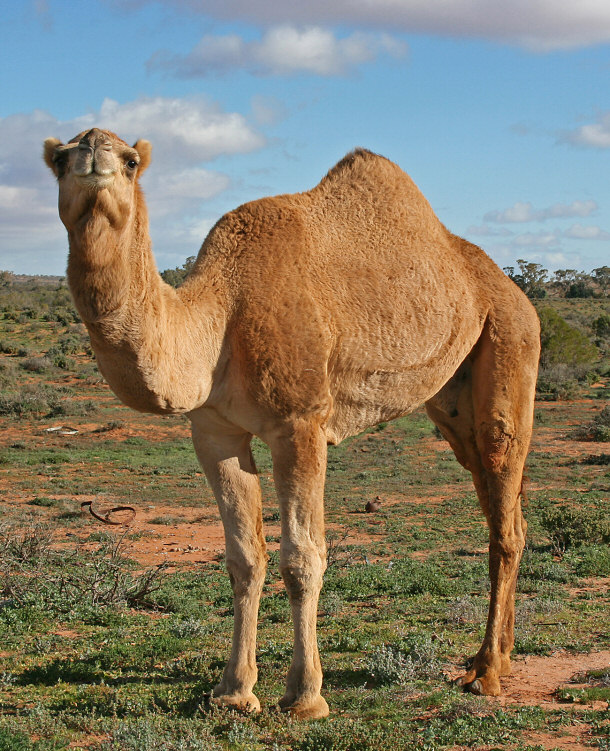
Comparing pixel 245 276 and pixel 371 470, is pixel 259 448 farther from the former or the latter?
pixel 245 276

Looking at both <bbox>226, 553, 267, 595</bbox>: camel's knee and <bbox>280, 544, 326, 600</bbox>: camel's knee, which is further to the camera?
<bbox>226, 553, 267, 595</bbox>: camel's knee

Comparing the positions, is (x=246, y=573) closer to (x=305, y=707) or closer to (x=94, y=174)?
(x=305, y=707)

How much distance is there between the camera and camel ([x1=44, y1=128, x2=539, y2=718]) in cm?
434

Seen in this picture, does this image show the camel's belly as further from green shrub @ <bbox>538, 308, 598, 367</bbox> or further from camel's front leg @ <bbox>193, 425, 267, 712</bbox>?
green shrub @ <bbox>538, 308, 598, 367</bbox>

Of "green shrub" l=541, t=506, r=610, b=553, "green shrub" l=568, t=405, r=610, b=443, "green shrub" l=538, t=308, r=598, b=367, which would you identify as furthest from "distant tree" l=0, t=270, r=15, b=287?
"green shrub" l=541, t=506, r=610, b=553

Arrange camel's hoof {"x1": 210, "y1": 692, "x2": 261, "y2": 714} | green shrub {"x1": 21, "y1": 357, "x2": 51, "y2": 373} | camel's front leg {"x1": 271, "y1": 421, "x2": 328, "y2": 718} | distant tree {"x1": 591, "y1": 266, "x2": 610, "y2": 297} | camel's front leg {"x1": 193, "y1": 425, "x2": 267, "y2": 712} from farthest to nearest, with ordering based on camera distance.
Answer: distant tree {"x1": 591, "y1": 266, "x2": 610, "y2": 297}, green shrub {"x1": 21, "y1": 357, "x2": 51, "y2": 373}, camel's front leg {"x1": 193, "y1": 425, "x2": 267, "y2": 712}, camel's hoof {"x1": 210, "y1": 692, "x2": 261, "y2": 714}, camel's front leg {"x1": 271, "y1": 421, "x2": 328, "y2": 718}

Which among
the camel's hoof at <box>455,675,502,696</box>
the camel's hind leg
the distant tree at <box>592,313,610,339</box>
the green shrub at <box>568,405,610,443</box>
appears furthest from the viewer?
the distant tree at <box>592,313,610,339</box>

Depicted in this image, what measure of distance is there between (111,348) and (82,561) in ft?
21.2

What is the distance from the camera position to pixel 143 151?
430 cm

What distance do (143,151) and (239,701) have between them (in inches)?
130

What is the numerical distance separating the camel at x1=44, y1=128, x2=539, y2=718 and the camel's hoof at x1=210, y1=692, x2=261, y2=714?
0.05 feet

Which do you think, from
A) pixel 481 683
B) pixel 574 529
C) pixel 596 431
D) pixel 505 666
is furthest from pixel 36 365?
pixel 481 683

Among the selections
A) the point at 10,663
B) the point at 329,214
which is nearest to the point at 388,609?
the point at 10,663

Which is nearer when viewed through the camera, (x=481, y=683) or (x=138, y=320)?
(x=138, y=320)
